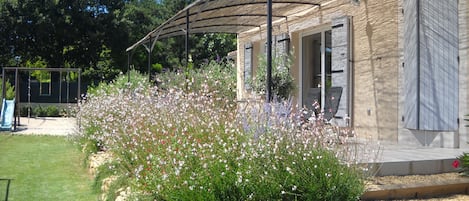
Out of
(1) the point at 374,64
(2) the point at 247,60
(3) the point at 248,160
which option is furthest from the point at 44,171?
(2) the point at 247,60

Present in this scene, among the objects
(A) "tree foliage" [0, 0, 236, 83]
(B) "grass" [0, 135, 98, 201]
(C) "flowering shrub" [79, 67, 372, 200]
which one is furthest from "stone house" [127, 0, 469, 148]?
(A) "tree foliage" [0, 0, 236, 83]

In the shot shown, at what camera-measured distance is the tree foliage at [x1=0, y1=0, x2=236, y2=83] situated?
23734 millimetres

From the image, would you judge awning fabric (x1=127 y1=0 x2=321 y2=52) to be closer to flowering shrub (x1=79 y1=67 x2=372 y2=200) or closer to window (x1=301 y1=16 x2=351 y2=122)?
window (x1=301 y1=16 x2=351 y2=122)

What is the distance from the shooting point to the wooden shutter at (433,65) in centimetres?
529

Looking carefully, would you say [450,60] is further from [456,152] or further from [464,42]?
[456,152]

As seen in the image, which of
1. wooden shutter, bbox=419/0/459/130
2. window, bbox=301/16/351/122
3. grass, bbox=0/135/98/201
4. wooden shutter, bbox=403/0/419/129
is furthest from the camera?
window, bbox=301/16/351/122

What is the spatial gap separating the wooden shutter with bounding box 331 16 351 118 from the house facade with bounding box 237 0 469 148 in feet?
0.05

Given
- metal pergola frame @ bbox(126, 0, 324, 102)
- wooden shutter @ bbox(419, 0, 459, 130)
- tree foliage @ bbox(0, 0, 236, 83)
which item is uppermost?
tree foliage @ bbox(0, 0, 236, 83)

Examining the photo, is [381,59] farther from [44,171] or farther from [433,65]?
[44,171]

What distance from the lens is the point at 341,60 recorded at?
23.1ft

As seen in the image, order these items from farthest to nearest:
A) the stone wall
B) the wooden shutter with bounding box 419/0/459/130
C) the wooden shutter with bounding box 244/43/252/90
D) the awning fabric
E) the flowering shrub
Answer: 1. the wooden shutter with bounding box 244/43/252/90
2. the awning fabric
3. the stone wall
4. the wooden shutter with bounding box 419/0/459/130
5. the flowering shrub

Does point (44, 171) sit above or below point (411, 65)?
below

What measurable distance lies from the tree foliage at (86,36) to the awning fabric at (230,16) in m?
13.3

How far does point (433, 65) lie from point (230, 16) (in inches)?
159
